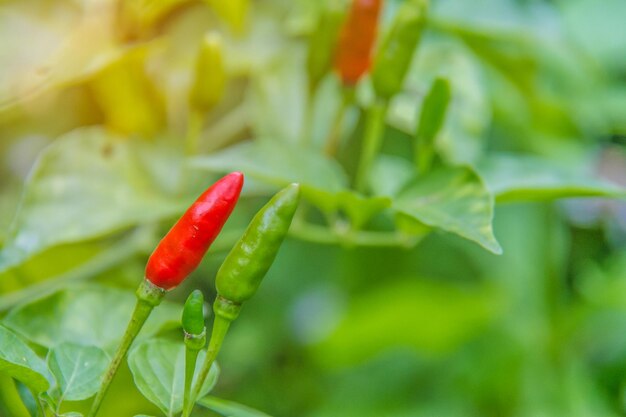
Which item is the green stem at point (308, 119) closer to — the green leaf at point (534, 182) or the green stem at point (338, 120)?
the green stem at point (338, 120)

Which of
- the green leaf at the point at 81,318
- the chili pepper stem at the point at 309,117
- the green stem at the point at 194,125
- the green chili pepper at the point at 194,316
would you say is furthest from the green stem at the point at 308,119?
the green chili pepper at the point at 194,316

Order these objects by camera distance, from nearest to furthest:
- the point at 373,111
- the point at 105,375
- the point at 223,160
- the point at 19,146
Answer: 1. the point at 105,375
2. the point at 223,160
3. the point at 373,111
4. the point at 19,146

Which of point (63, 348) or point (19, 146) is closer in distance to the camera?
point (63, 348)

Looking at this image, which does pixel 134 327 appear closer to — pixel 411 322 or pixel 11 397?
pixel 11 397

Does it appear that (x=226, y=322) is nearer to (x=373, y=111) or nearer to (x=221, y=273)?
(x=221, y=273)

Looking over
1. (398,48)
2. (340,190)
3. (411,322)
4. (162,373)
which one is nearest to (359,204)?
(340,190)

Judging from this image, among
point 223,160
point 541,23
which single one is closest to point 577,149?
point 541,23
